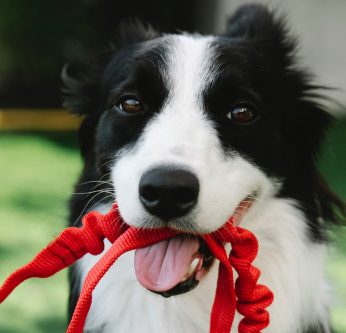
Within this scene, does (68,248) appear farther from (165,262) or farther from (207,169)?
(207,169)

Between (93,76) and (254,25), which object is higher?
(254,25)

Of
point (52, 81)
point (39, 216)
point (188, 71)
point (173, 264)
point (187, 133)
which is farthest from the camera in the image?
point (52, 81)

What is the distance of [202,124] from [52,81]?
6299 mm

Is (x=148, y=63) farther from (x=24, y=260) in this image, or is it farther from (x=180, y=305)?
(x=24, y=260)

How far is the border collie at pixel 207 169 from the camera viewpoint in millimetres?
2125

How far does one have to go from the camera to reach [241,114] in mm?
2449

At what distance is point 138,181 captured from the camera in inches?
81.3

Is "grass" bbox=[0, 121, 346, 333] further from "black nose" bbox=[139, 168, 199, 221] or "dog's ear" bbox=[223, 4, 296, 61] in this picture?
"black nose" bbox=[139, 168, 199, 221]

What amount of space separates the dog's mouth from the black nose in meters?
0.14

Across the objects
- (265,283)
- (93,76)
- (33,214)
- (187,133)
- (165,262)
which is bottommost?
(33,214)

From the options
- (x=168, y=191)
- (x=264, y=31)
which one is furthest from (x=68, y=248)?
(x=264, y=31)

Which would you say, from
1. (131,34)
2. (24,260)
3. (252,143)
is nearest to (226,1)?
(24,260)

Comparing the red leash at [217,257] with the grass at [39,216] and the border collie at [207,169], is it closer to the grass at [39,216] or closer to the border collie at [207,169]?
the border collie at [207,169]

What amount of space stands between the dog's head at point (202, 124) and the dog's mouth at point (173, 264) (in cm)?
10
